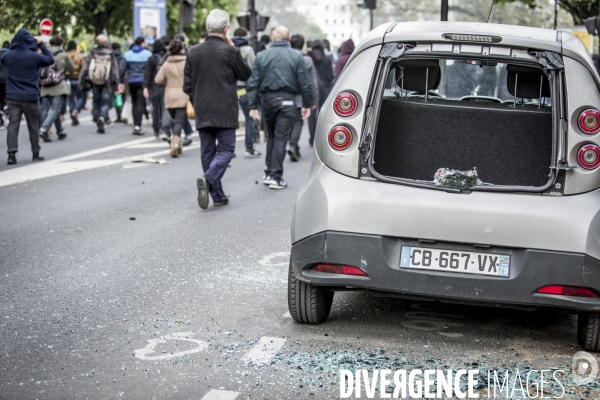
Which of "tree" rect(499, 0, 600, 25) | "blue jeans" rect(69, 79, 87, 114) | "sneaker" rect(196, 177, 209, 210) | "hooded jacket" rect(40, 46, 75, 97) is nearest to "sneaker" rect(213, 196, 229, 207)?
"sneaker" rect(196, 177, 209, 210)

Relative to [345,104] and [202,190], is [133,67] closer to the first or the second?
[202,190]

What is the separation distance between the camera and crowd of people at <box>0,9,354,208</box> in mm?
9930

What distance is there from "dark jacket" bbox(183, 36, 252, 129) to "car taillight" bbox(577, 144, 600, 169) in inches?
219

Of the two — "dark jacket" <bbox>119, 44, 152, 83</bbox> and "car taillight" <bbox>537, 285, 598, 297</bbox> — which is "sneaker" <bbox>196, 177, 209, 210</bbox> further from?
"dark jacket" <bbox>119, 44, 152, 83</bbox>

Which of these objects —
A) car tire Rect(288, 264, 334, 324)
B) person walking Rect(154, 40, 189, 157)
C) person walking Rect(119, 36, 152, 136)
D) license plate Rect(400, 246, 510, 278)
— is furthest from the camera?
person walking Rect(119, 36, 152, 136)

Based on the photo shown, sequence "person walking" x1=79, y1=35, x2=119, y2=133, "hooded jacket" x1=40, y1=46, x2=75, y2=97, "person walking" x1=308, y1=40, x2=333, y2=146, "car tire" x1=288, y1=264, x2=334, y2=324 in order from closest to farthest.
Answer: "car tire" x1=288, y1=264, x2=334, y2=324 → "person walking" x1=308, y1=40, x2=333, y2=146 → "hooded jacket" x1=40, y1=46, x2=75, y2=97 → "person walking" x1=79, y1=35, x2=119, y2=133

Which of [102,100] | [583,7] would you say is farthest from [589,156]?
[583,7]

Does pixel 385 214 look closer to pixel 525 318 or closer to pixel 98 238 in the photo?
pixel 525 318

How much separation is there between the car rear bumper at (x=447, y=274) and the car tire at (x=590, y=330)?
213 mm

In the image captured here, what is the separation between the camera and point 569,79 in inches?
190

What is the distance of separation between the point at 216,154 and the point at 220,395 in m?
6.07

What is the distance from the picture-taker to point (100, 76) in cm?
2034

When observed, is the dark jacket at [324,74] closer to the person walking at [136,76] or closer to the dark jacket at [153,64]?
the dark jacket at [153,64]

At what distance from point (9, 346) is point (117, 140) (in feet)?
46.0
